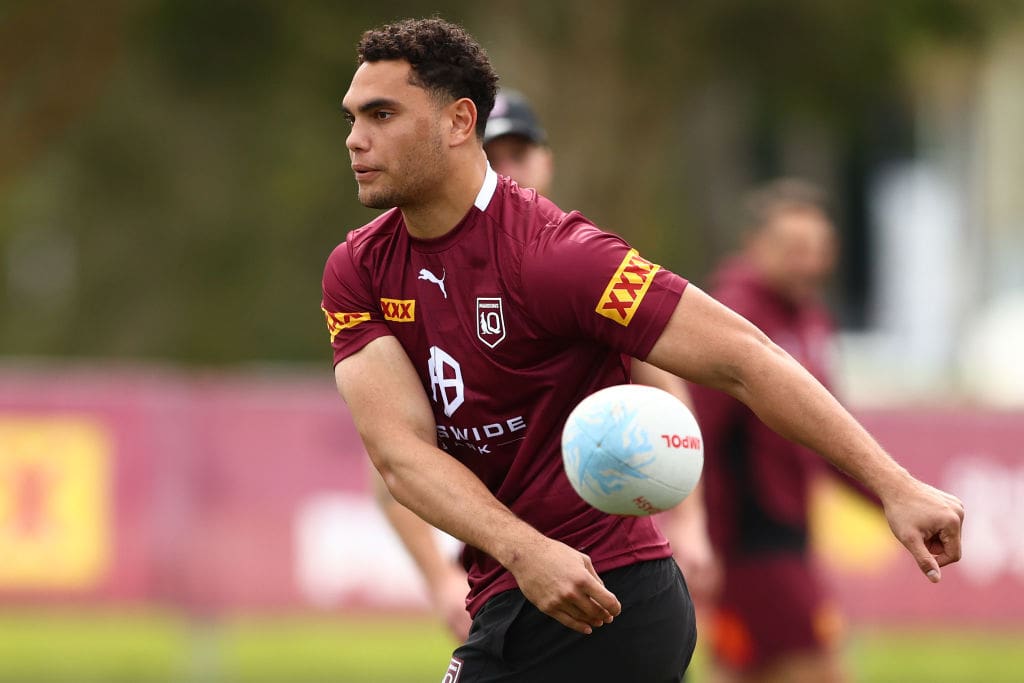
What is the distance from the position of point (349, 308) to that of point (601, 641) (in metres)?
1.13

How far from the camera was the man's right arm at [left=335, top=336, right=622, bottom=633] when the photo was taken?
14.9 feet

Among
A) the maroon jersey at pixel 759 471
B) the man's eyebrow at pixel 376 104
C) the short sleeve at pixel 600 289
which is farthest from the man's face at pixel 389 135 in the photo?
the maroon jersey at pixel 759 471

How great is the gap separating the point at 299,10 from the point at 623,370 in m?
14.1

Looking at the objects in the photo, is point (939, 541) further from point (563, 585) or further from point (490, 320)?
point (490, 320)

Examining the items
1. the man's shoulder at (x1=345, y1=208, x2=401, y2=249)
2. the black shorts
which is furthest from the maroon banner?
the black shorts

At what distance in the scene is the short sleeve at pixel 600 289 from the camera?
4543mm

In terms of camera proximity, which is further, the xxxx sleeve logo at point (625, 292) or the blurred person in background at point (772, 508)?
the blurred person in background at point (772, 508)

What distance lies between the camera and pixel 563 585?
451cm

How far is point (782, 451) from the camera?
8.36 meters

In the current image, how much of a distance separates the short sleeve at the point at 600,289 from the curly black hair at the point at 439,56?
0.50m

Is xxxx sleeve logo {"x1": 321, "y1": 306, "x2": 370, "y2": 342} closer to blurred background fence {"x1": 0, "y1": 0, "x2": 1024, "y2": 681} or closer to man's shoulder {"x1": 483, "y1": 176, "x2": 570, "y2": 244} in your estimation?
man's shoulder {"x1": 483, "y1": 176, "x2": 570, "y2": 244}

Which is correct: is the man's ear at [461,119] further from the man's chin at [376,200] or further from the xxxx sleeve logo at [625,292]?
the xxxx sleeve logo at [625,292]

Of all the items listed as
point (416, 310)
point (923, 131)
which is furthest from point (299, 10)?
point (923, 131)

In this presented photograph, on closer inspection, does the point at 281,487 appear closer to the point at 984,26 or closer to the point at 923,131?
the point at 984,26
